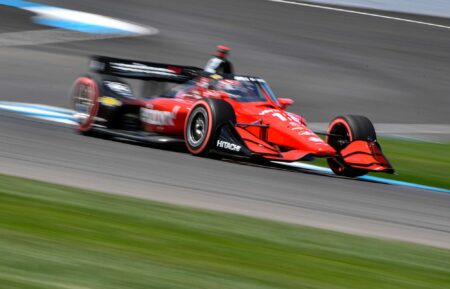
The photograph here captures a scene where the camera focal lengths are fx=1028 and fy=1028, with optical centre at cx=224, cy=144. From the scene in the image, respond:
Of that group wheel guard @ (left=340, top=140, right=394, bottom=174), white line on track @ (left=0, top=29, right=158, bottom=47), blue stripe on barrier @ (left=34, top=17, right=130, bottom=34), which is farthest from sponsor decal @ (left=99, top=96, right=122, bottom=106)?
blue stripe on barrier @ (left=34, top=17, right=130, bottom=34)

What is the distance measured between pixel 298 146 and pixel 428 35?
12.9 metres

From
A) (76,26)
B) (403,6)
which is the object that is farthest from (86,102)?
(403,6)

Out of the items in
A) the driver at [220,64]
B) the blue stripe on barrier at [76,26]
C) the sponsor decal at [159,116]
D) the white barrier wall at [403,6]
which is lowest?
the blue stripe on barrier at [76,26]

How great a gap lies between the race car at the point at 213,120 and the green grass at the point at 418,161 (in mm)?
757

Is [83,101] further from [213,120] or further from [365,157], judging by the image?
[365,157]

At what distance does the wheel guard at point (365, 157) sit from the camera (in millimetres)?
10266

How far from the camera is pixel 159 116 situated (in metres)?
11.1

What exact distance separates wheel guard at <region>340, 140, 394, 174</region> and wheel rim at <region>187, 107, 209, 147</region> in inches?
56.9

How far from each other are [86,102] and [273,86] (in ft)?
19.0

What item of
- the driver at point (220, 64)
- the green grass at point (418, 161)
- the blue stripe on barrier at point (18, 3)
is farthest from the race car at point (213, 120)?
the blue stripe on barrier at point (18, 3)

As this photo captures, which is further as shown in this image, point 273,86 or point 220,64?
point 273,86

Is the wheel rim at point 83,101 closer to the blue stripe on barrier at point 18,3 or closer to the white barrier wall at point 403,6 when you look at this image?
the blue stripe on barrier at point 18,3

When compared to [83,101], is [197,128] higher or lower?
higher

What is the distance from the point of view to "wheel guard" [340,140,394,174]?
10.3 meters
